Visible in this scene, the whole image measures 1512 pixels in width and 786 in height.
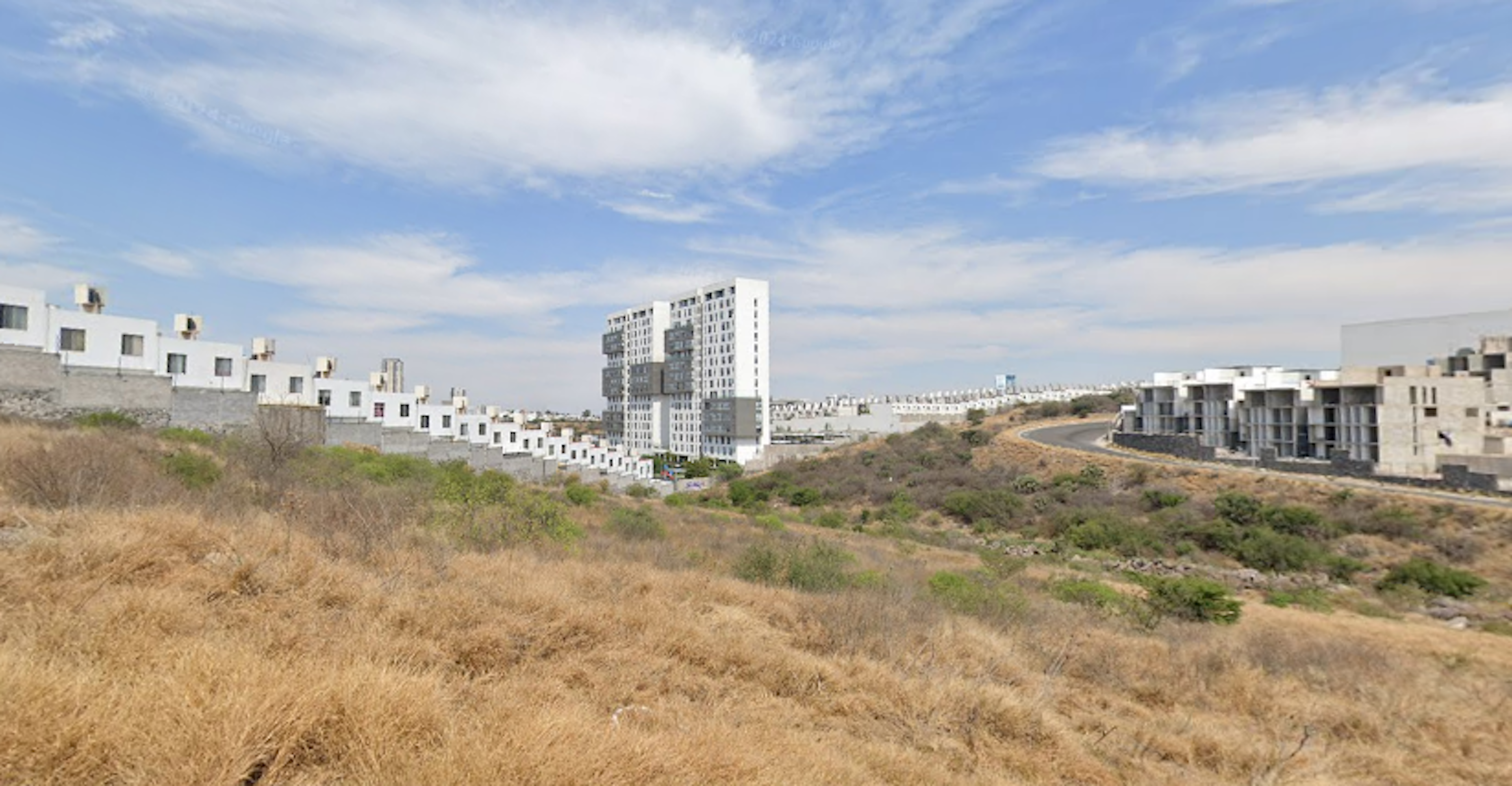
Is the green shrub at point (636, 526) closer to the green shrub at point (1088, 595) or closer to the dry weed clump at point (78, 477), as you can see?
the dry weed clump at point (78, 477)

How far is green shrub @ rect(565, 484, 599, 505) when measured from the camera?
80.5 feet

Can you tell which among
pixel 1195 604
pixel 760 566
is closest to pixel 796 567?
pixel 760 566

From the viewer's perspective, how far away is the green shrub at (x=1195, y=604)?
1498 centimetres

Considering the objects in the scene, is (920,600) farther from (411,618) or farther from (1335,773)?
(411,618)

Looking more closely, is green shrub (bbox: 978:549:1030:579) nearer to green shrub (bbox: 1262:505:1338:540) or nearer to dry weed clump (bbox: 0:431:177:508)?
green shrub (bbox: 1262:505:1338:540)

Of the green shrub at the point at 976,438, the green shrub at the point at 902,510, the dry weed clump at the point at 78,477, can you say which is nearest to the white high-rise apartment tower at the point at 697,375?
the green shrub at the point at 976,438

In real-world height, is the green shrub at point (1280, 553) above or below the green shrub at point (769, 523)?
below

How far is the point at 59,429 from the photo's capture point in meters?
17.1

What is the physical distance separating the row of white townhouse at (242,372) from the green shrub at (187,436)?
10.6 ft

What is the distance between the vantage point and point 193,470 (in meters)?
13.5

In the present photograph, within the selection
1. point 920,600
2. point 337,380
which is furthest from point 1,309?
point 920,600

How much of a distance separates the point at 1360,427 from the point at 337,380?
5913 centimetres

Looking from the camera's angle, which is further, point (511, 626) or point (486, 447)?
point (486, 447)

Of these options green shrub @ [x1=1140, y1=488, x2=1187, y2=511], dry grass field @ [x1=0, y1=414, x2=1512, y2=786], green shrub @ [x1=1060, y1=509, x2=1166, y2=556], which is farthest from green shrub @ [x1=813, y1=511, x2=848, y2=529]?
dry grass field @ [x1=0, y1=414, x2=1512, y2=786]
